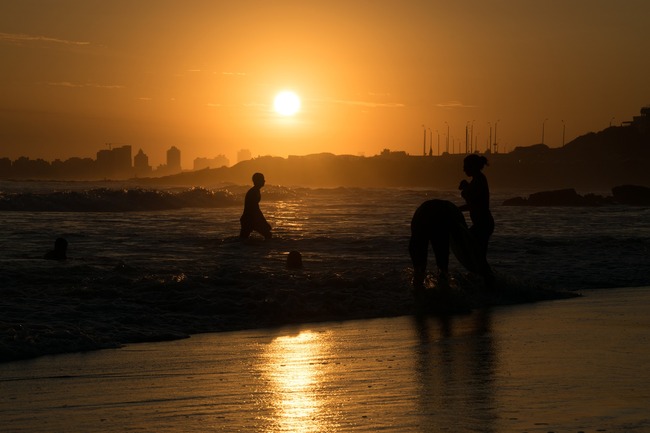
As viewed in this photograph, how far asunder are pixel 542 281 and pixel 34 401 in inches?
463

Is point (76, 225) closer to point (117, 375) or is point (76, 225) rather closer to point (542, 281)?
point (542, 281)

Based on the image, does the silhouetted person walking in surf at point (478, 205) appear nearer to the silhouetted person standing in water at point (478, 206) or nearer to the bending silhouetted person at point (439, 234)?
the silhouetted person standing in water at point (478, 206)

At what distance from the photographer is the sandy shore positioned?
33.8ft

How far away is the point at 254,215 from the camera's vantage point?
23.8m

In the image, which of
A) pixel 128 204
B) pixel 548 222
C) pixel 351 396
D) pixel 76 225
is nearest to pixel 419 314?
pixel 351 396

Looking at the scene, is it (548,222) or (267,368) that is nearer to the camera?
(267,368)

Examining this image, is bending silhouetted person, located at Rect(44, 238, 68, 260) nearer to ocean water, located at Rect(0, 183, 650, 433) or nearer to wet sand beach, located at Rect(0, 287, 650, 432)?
ocean water, located at Rect(0, 183, 650, 433)

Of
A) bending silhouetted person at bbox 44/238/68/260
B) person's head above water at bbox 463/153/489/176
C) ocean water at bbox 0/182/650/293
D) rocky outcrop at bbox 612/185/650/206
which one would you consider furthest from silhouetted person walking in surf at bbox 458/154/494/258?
rocky outcrop at bbox 612/185/650/206

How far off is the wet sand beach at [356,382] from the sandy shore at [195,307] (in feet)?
Answer: 1.83

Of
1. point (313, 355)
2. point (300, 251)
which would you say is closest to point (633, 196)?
point (300, 251)

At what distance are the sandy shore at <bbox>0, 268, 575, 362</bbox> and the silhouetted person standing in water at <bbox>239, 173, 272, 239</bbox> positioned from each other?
759 centimetres

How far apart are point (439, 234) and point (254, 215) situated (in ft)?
34.1

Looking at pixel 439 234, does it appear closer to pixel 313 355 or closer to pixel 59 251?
pixel 313 355

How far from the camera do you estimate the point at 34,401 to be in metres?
7.21
